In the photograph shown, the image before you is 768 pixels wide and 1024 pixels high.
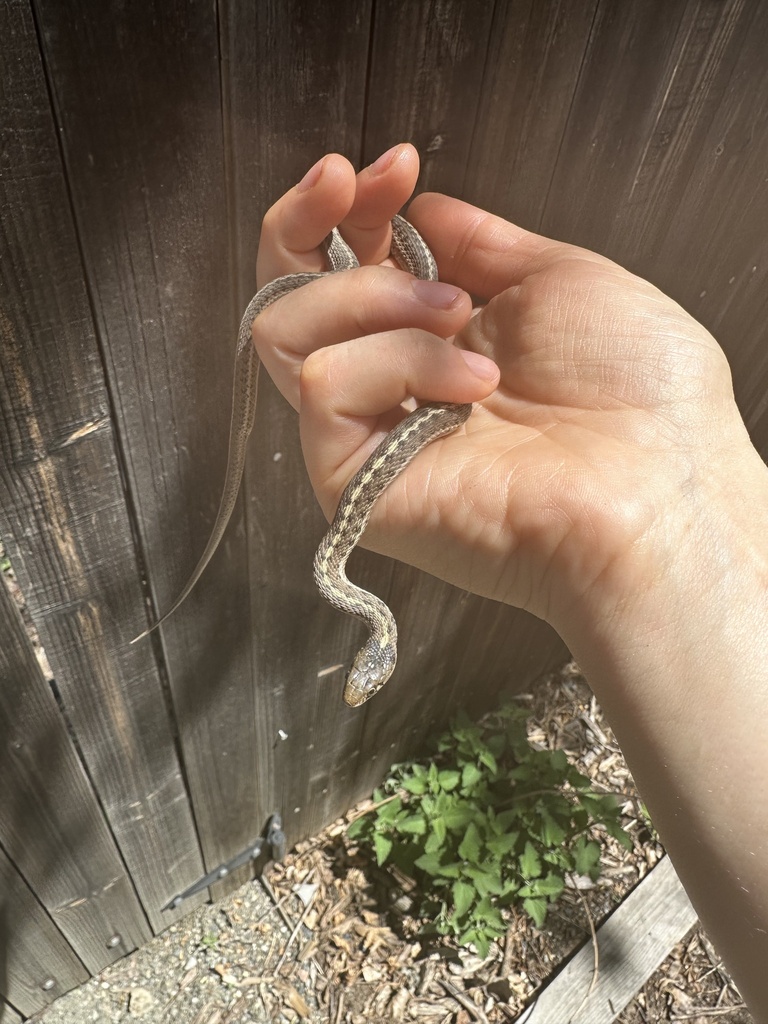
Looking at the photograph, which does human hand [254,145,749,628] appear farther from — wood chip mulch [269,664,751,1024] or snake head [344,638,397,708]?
wood chip mulch [269,664,751,1024]

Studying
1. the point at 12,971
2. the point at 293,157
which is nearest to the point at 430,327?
the point at 293,157

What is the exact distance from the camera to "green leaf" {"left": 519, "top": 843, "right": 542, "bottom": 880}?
2697 millimetres

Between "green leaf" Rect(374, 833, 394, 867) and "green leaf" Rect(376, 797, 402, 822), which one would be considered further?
"green leaf" Rect(376, 797, 402, 822)

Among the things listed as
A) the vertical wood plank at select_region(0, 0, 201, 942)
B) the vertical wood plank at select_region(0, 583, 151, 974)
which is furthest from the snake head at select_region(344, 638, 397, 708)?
the vertical wood plank at select_region(0, 583, 151, 974)

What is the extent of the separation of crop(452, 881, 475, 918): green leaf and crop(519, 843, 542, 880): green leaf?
8.7 inches

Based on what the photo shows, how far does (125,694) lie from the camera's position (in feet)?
6.59

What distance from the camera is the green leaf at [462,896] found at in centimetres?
262

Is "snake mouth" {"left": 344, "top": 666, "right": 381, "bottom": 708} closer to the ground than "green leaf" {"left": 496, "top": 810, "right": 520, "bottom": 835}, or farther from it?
farther from it

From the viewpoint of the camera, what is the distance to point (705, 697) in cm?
142

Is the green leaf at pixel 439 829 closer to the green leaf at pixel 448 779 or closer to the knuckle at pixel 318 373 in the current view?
the green leaf at pixel 448 779

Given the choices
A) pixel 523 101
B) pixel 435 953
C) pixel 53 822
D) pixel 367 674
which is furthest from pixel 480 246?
pixel 435 953

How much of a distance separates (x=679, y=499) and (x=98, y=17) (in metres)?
1.36

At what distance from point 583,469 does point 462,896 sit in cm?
196

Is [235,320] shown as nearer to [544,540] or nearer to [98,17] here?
[98,17]
